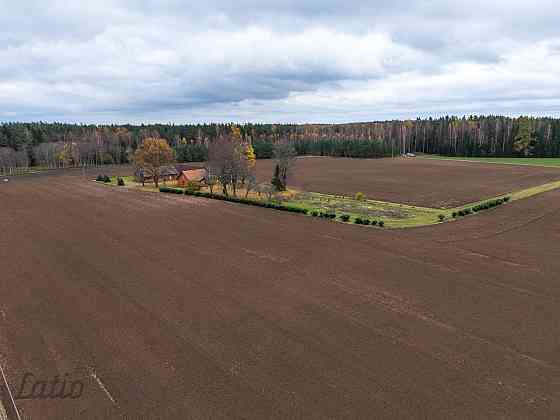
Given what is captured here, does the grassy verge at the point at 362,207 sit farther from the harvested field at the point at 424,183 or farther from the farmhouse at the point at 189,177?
the farmhouse at the point at 189,177

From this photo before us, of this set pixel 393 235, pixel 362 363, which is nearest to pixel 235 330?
pixel 362 363

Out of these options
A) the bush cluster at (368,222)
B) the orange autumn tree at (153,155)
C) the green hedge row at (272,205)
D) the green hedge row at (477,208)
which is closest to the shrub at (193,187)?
the green hedge row at (272,205)

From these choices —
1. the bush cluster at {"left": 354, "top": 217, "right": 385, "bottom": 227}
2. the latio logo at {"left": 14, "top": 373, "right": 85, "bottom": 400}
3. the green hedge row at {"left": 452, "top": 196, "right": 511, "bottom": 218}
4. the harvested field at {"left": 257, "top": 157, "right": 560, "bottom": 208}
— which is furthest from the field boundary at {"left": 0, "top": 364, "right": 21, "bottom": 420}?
the harvested field at {"left": 257, "top": 157, "right": 560, "bottom": 208}

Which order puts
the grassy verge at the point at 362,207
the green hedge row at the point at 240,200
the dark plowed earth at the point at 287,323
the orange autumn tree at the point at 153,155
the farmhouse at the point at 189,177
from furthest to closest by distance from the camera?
the farmhouse at the point at 189,177, the orange autumn tree at the point at 153,155, the green hedge row at the point at 240,200, the grassy verge at the point at 362,207, the dark plowed earth at the point at 287,323

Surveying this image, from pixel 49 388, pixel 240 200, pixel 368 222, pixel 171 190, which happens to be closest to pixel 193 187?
pixel 171 190

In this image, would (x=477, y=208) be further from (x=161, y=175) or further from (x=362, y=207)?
(x=161, y=175)
